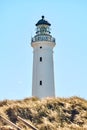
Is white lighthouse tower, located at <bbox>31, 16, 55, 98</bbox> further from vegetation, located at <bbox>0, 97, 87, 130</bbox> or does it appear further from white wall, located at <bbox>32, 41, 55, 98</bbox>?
vegetation, located at <bbox>0, 97, 87, 130</bbox>

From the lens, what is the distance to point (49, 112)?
64.8 feet

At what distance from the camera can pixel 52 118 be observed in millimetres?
19281

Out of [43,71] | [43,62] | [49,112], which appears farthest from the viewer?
[43,62]

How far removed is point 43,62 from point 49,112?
15667 millimetres

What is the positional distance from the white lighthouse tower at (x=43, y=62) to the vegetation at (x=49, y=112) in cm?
1316

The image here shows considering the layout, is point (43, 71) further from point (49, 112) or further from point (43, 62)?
point (49, 112)

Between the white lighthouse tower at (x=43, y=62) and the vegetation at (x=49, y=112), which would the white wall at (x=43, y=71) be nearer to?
the white lighthouse tower at (x=43, y=62)

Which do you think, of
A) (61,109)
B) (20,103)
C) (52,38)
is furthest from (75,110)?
(52,38)

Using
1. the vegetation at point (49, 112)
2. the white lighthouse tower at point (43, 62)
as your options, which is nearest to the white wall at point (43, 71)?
the white lighthouse tower at point (43, 62)

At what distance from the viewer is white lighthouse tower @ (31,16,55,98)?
34469mm

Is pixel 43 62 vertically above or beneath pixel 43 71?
above

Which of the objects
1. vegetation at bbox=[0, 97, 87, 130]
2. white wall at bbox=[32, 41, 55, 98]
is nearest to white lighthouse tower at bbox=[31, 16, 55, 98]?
white wall at bbox=[32, 41, 55, 98]

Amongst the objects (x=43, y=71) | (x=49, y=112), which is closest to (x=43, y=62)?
(x=43, y=71)

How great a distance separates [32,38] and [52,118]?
730 inches
